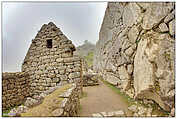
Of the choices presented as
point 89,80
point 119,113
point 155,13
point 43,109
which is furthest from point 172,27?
point 89,80

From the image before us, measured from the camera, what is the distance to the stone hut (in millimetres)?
4414

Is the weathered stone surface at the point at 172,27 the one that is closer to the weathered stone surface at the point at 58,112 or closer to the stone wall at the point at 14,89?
the weathered stone surface at the point at 58,112

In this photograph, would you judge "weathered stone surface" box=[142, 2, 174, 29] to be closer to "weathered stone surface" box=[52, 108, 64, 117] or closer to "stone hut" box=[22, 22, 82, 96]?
"stone hut" box=[22, 22, 82, 96]

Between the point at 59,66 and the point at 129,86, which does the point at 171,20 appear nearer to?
the point at 129,86

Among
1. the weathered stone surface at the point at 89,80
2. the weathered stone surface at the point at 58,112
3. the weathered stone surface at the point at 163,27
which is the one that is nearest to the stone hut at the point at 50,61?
the weathered stone surface at the point at 58,112

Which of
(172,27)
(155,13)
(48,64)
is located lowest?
(48,64)

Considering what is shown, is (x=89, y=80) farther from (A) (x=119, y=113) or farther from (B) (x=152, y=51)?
(B) (x=152, y=51)

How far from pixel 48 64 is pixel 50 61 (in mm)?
137

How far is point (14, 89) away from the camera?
4.18m

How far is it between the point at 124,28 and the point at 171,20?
2.29 meters

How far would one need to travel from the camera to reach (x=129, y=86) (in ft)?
16.0

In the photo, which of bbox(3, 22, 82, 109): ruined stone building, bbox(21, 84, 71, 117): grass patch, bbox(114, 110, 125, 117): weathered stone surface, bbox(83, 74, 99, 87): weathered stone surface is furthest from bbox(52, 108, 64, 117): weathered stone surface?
bbox(83, 74, 99, 87): weathered stone surface

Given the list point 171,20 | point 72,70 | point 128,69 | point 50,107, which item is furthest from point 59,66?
point 171,20

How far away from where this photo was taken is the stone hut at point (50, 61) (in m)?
4.41
